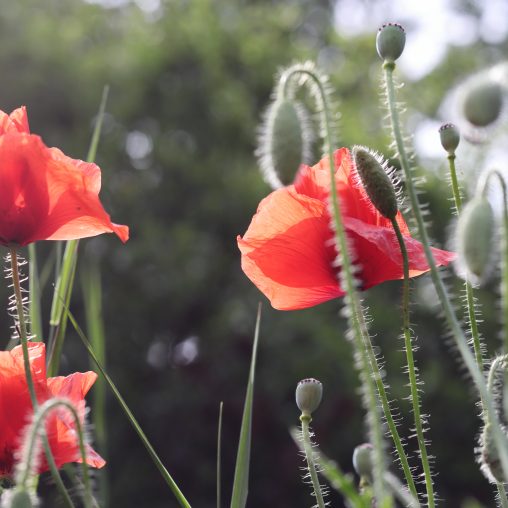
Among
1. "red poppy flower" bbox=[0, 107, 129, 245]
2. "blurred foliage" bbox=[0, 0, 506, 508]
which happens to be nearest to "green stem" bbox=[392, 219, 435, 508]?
"red poppy flower" bbox=[0, 107, 129, 245]

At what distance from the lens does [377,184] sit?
30.2 inches

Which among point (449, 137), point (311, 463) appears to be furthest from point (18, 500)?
point (449, 137)

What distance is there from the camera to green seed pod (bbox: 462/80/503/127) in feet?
2.32

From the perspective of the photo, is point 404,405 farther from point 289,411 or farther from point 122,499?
point 122,499

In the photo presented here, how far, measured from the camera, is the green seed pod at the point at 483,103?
0.71m

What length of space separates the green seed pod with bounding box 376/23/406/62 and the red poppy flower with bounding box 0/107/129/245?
0.25 metres

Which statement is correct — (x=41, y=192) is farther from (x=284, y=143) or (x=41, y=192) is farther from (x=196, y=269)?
(x=196, y=269)

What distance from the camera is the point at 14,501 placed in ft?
1.93

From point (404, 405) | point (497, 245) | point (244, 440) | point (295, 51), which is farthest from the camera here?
point (295, 51)

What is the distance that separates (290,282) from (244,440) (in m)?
0.16

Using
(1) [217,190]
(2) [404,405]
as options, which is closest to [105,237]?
(1) [217,190]

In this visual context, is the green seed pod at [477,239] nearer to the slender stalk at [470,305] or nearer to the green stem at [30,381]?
the slender stalk at [470,305]

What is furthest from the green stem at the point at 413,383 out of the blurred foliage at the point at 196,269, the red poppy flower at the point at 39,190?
the blurred foliage at the point at 196,269

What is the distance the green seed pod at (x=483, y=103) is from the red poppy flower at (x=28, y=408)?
378 millimetres
